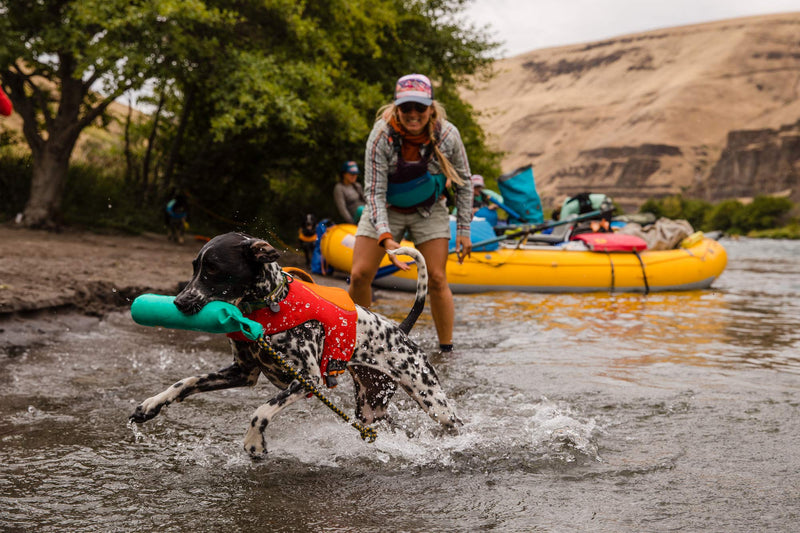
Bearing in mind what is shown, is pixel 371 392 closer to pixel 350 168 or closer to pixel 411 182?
pixel 411 182

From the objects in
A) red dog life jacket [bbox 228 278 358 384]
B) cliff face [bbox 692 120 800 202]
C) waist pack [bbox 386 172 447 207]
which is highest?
cliff face [bbox 692 120 800 202]

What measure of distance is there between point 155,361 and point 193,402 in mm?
1484

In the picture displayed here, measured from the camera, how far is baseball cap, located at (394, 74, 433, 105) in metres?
5.32

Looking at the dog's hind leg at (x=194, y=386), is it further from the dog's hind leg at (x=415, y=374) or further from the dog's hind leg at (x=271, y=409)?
the dog's hind leg at (x=415, y=374)

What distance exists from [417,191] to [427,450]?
247cm

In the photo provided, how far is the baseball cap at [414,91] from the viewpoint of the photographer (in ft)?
17.5

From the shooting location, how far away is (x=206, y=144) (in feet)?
61.7

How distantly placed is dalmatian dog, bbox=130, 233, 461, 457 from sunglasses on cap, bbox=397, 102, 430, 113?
1380 mm

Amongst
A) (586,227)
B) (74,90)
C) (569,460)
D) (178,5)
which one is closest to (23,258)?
(178,5)

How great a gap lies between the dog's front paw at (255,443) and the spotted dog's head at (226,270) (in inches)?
27.1

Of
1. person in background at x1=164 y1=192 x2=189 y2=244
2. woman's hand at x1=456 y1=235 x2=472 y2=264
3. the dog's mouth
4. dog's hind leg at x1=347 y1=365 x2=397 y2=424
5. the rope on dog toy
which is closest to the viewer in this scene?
the dog's mouth

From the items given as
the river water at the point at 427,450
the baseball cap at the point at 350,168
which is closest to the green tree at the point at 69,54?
the baseball cap at the point at 350,168

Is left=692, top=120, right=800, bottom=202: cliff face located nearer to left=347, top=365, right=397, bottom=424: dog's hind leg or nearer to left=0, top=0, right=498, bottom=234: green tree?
left=0, top=0, right=498, bottom=234: green tree

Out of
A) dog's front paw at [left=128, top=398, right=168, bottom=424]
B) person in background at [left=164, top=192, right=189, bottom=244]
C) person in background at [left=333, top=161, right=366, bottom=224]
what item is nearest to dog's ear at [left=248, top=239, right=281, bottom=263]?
dog's front paw at [left=128, top=398, right=168, bottom=424]
